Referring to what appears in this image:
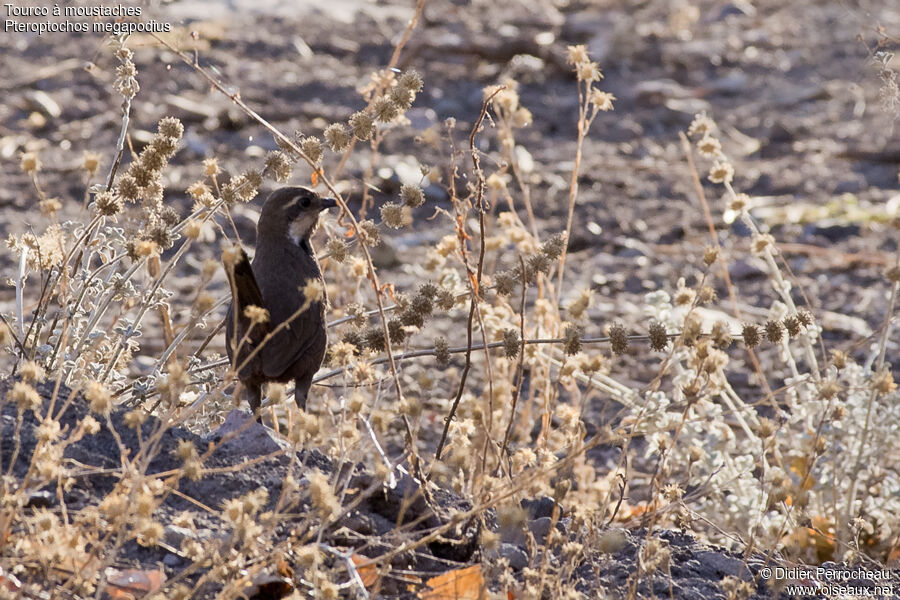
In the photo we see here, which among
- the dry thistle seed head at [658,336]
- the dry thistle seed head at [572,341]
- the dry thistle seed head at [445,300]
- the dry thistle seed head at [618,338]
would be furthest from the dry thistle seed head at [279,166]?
the dry thistle seed head at [658,336]

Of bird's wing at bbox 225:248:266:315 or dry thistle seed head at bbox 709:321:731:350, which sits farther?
bird's wing at bbox 225:248:266:315

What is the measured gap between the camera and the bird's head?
3.86 meters

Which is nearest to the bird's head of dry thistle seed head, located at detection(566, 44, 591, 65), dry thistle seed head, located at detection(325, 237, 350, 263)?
dry thistle seed head, located at detection(325, 237, 350, 263)

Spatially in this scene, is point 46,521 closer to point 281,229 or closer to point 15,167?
point 281,229

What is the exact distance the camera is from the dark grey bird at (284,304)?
362 cm

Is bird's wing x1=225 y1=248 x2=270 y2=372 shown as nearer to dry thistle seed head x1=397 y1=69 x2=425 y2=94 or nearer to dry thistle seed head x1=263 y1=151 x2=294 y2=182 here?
dry thistle seed head x1=263 y1=151 x2=294 y2=182

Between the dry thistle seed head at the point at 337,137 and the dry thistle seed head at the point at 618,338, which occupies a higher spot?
the dry thistle seed head at the point at 337,137

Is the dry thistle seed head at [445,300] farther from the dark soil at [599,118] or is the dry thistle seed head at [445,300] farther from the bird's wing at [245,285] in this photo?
the dark soil at [599,118]

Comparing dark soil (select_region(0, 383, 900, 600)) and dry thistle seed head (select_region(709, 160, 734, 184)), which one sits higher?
dry thistle seed head (select_region(709, 160, 734, 184))

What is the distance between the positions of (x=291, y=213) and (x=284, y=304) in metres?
0.38

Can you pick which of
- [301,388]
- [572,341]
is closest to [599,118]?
[301,388]

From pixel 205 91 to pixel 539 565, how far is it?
776 centimetres

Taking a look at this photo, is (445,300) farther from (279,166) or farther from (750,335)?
(750,335)

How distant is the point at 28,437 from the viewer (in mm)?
3195
